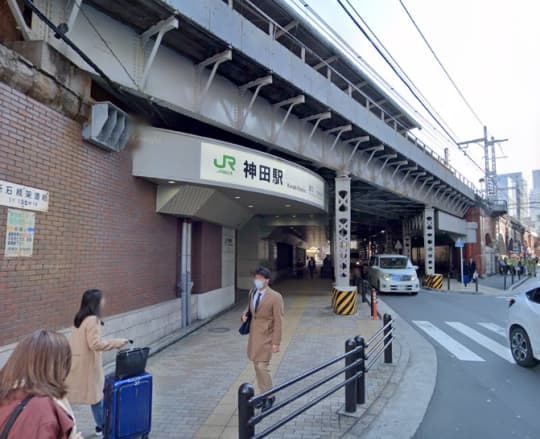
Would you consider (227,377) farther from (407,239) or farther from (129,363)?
(407,239)

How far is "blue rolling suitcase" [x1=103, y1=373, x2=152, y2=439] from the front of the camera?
380 centimetres

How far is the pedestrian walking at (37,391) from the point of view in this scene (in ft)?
5.36

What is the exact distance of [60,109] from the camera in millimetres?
6039

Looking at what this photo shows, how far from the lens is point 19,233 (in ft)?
17.2

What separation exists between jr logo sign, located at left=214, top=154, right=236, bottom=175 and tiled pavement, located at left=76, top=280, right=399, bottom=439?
4113 mm

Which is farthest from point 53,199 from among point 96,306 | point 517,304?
point 517,304

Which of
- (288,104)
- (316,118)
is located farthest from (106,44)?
(316,118)

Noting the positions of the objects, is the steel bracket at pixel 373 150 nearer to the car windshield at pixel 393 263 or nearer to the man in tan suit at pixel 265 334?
the car windshield at pixel 393 263

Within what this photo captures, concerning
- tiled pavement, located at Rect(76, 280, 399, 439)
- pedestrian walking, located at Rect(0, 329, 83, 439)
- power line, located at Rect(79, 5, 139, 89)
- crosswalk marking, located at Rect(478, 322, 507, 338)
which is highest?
power line, located at Rect(79, 5, 139, 89)

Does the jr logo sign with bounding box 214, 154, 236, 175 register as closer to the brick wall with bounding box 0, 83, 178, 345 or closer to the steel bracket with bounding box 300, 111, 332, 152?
the brick wall with bounding box 0, 83, 178, 345

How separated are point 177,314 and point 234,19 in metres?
7.48

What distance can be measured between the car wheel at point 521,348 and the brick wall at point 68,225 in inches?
305

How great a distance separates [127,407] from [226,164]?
6.17 meters

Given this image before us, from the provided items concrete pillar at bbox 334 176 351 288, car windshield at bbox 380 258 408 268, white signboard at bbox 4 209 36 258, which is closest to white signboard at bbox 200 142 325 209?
concrete pillar at bbox 334 176 351 288
